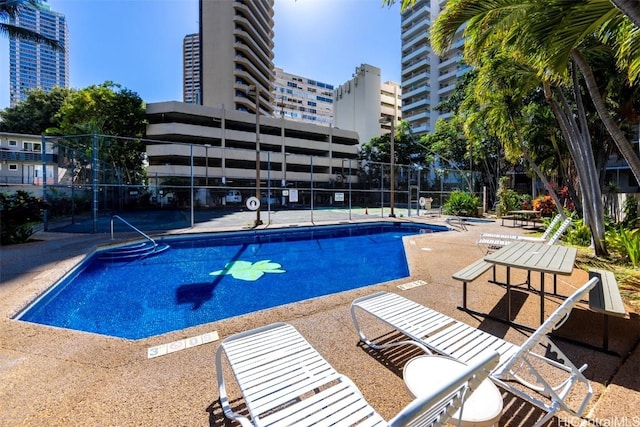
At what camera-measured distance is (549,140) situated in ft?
36.7

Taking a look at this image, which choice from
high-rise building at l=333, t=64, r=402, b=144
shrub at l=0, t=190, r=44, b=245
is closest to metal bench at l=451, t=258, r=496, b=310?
shrub at l=0, t=190, r=44, b=245

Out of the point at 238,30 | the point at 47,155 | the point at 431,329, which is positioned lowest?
the point at 431,329

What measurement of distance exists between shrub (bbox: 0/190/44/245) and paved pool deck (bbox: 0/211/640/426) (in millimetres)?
5641

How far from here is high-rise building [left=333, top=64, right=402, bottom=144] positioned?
57.5 meters

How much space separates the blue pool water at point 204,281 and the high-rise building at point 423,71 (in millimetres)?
44858

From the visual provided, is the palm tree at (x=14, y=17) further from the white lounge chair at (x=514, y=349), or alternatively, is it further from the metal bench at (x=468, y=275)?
the metal bench at (x=468, y=275)

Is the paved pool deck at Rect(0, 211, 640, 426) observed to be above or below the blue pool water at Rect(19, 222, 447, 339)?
above

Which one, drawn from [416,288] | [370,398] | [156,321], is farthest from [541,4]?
[156,321]

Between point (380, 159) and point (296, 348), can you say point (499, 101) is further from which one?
point (380, 159)

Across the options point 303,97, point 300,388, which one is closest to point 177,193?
point 300,388

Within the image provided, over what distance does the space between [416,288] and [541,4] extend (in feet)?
13.2

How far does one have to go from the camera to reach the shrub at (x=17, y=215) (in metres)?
8.23

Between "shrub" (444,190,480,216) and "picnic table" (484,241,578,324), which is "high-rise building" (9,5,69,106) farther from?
"picnic table" (484,241,578,324)

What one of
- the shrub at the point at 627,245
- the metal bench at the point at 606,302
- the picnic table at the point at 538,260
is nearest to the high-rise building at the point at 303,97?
the shrub at the point at 627,245
